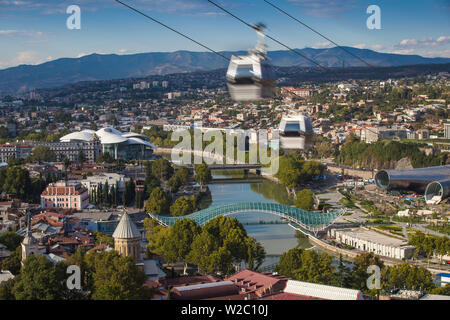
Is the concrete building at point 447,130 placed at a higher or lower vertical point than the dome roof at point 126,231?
higher

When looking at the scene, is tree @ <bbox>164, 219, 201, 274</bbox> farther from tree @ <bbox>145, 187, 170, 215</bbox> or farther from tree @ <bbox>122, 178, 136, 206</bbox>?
tree @ <bbox>122, 178, 136, 206</bbox>

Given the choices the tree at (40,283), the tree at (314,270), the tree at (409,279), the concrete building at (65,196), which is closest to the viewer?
the tree at (40,283)

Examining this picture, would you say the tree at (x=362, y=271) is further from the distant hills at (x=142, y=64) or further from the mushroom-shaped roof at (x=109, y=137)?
the distant hills at (x=142, y=64)

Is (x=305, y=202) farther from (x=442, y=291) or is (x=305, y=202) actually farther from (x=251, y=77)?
(x=251, y=77)

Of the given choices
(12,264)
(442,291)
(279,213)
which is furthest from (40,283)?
(279,213)

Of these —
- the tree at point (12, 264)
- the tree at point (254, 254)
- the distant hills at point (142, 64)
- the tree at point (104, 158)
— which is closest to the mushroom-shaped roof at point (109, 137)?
the tree at point (104, 158)

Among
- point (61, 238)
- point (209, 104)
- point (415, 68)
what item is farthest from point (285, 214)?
point (415, 68)

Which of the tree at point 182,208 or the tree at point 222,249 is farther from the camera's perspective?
the tree at point 182,208
